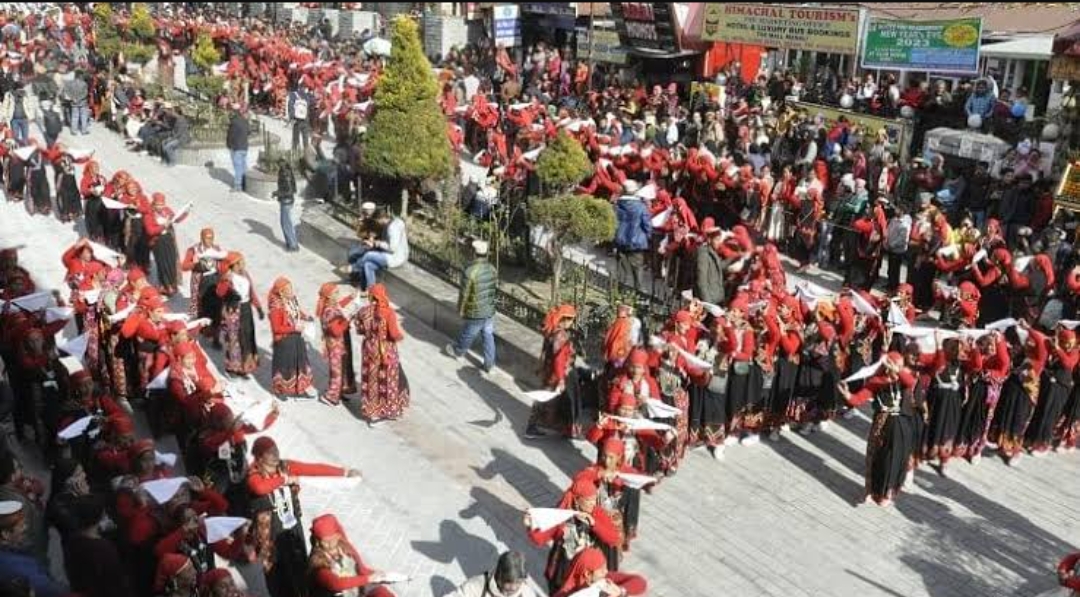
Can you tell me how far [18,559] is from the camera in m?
6.42

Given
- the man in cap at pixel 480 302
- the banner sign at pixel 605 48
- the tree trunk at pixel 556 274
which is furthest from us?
the banner sign at pixel 605 48

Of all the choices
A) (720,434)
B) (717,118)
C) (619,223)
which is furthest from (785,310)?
(717,118)

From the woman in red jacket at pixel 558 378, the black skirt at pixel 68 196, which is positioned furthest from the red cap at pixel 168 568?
the black skirt at pixel 68 196

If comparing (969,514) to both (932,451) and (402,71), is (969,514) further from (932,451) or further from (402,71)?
(402,71)

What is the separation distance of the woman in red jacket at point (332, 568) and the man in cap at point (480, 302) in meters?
5.30

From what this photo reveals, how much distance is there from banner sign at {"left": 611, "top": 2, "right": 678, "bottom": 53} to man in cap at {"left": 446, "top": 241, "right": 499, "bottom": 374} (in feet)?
52.6

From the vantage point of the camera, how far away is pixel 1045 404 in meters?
10.3

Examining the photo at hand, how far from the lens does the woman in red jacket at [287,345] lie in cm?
1081

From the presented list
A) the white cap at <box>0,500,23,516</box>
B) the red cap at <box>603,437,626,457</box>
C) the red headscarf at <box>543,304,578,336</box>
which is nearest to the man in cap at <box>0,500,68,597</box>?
the white cap at <box>0,500,23,516</box>

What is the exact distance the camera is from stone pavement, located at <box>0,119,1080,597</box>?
331 inches

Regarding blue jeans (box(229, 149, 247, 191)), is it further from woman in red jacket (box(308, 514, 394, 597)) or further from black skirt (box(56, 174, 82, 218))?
woman in red jacket (box(308, 514, 394, 597))

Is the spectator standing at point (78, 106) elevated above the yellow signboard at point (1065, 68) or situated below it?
below

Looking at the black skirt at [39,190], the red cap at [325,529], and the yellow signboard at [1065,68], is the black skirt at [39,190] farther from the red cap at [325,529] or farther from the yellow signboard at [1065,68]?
the yellow signboard at [1065,68]

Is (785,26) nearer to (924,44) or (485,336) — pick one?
(924,44)
